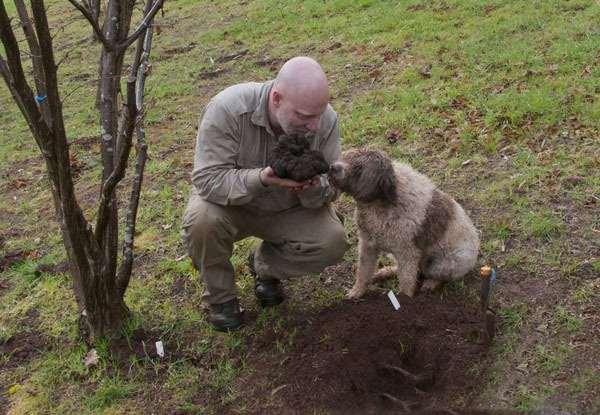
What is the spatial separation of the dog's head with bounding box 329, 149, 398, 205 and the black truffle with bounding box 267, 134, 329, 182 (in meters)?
0.38

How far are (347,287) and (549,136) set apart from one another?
2.79m

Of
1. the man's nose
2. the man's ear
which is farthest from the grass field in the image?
the man's ear

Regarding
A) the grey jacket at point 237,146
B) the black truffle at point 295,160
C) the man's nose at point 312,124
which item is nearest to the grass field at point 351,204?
the grey jacket at point 237,146

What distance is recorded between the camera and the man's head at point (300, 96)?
3596mm

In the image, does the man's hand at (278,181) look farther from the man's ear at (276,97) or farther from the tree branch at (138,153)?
the tree branch at (138,153)

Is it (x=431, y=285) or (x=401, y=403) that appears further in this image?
(x=431, y=285)

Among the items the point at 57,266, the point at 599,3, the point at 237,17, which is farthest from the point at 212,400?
the point at 237,17

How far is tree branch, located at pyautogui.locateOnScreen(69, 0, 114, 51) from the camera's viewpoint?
281 centimetres

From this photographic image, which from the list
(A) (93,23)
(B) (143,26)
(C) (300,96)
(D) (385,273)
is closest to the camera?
(A) (93,23)

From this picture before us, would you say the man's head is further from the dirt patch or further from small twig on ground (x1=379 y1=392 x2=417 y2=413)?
the dirt patch

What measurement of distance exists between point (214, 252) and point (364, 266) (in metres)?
1.12

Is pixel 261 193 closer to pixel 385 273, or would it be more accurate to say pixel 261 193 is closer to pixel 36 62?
pixel 385 273

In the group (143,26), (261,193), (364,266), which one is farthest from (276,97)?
(364,266)

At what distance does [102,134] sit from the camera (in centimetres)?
368
